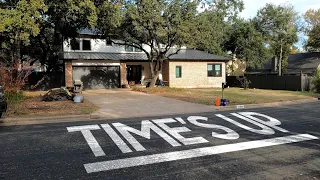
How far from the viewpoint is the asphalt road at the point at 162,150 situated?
474cm

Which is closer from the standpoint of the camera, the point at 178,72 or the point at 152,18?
the point at 152,18

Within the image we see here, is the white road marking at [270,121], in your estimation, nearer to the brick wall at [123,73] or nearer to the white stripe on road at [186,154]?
the white stripe on road at [186,154]

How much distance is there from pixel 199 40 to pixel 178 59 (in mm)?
7867

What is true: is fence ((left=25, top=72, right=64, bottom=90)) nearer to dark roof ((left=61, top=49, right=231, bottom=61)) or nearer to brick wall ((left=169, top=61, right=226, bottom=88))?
dark roof ((left=61, top=49, right=231, bottom=61))

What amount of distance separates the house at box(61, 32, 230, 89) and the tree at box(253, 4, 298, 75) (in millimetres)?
14818

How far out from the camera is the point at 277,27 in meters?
39.8

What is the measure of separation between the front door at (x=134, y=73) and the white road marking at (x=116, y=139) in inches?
846

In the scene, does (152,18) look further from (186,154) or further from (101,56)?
(186,154)

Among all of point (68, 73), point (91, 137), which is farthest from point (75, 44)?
point (91, 137)

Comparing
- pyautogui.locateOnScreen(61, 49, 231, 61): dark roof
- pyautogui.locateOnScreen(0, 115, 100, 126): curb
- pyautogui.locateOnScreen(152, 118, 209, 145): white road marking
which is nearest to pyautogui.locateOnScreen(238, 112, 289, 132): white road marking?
pyautogui.locateOnScreen(152, 118, 209, 145): white road marking

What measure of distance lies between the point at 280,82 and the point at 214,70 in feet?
22.9

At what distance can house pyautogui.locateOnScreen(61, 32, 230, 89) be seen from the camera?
2614 cm

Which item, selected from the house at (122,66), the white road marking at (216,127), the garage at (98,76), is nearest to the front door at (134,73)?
the house at (122,66)

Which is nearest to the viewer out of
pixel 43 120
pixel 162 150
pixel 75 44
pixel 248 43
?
pixel 162 150
